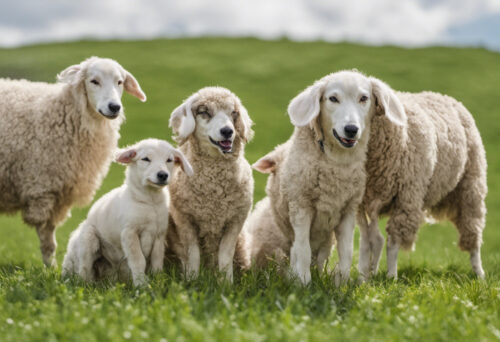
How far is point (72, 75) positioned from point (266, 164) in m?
2.55

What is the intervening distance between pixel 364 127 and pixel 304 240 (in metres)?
1.09

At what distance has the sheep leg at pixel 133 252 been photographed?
5.06m

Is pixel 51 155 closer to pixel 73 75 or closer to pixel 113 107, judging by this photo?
pixel 73 75

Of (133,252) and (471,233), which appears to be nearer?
(133,252)

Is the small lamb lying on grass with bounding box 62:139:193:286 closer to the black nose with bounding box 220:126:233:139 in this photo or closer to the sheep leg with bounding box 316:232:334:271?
the black nose with bounding box 220:126:233:139

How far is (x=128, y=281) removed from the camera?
17.6ft

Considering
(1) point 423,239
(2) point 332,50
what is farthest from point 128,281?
(2) point 332,50

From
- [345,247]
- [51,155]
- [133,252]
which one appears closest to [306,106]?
[345,247]

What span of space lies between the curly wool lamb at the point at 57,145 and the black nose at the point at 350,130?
2.83m

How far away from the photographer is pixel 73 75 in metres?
6.77

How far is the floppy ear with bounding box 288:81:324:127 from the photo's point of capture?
502cm

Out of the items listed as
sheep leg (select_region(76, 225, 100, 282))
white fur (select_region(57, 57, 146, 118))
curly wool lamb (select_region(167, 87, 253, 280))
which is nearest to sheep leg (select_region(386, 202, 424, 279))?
curly wool lamb (select_region(167, 87, 253, 280))

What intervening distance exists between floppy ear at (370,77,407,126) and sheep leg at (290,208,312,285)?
113 centimetres

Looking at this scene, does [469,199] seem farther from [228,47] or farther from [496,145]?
[228,47]
